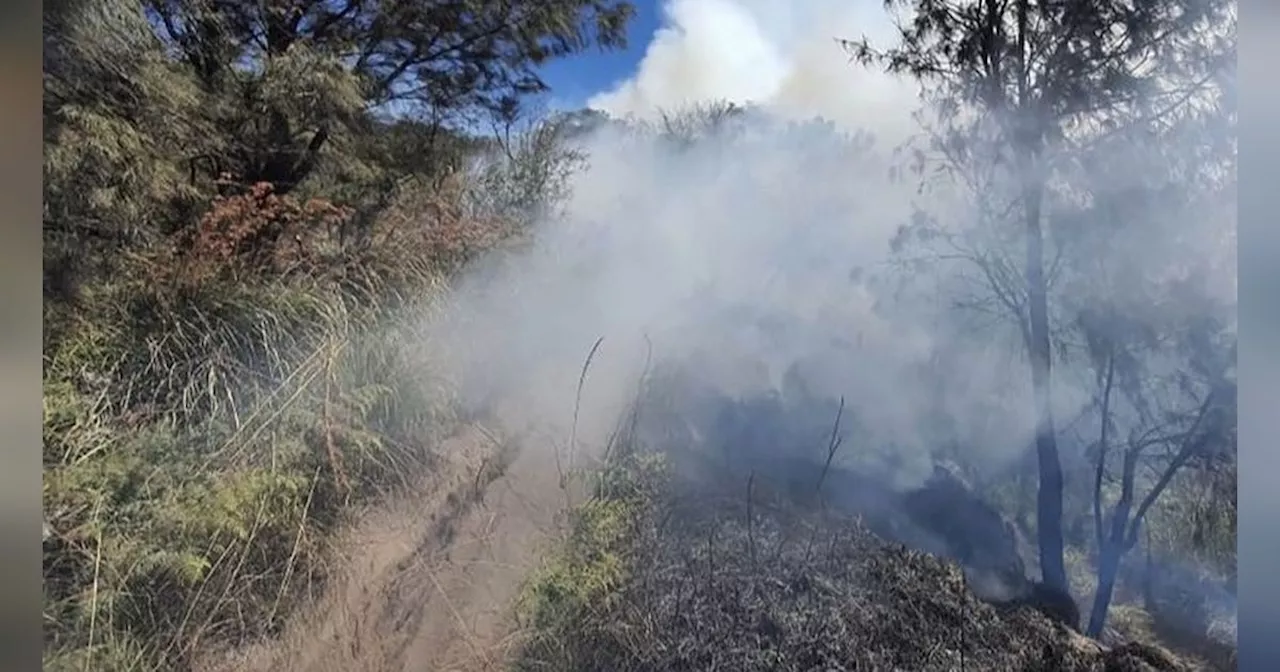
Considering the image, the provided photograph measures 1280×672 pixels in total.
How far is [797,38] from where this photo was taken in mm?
1662

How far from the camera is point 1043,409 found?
63.8 inches

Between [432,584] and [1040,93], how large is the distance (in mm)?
1332

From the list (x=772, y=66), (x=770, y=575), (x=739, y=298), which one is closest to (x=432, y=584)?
(x=770, y=575)

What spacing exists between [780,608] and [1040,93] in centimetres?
98

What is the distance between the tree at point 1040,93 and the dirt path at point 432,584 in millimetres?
852

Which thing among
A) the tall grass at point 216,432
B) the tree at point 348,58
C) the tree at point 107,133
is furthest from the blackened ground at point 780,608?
the tree at point 107,133

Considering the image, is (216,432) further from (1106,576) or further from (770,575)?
(1106,576)

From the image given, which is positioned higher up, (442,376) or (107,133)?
(107,133)

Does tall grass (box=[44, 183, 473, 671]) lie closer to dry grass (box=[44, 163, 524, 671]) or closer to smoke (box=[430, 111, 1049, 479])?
dry grass (box=[44, 163, 524, 671])

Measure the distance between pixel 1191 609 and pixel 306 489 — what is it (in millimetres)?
1514

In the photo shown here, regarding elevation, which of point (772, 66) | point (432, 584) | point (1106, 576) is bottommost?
point (432, 584)

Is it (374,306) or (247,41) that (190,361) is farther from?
(247,41)

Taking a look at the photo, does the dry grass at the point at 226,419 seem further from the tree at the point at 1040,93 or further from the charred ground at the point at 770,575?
the tree at the point at 1040,93

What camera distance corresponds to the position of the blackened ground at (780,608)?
1646 millimetres
